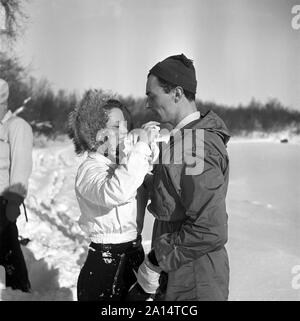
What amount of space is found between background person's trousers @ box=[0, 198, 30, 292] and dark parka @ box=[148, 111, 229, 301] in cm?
160

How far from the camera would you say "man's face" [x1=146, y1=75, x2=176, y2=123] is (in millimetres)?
1563

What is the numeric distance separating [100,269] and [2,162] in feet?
4.28

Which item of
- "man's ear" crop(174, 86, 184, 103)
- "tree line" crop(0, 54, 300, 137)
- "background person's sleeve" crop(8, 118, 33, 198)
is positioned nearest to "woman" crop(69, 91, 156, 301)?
"man's ear" crop(174, 86, 184, 103)

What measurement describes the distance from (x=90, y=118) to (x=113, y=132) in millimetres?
117

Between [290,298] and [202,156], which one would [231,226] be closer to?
[290,298]

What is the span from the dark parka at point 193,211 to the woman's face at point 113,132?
264 mm

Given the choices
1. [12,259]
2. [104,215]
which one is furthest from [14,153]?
[104,215]

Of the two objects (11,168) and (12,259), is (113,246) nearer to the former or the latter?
(11,168)

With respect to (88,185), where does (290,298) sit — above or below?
below

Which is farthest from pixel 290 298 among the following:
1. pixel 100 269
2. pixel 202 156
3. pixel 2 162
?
pixel 2 162

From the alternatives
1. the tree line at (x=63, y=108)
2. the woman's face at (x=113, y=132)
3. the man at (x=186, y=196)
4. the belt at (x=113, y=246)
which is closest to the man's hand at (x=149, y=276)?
the man at (x=186, y=196)

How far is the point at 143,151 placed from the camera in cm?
150

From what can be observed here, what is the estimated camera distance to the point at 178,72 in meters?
1.53

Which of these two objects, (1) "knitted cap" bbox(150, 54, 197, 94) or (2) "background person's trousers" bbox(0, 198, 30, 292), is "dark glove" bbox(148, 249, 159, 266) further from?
(2) "background person's trousers" bbox(0, 198, 30, 292)
